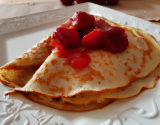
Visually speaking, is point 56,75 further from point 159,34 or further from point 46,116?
point 159,34

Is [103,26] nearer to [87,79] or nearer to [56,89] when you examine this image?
[87,79]

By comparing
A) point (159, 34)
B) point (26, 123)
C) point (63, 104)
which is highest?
point (159, 34)

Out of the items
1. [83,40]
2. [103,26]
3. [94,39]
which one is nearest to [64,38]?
[83,40]

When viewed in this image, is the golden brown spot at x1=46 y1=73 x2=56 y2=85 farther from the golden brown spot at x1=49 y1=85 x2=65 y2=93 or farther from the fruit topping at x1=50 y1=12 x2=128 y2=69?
the fruit topping at x1=50 y1=12 x2=128 y2=69

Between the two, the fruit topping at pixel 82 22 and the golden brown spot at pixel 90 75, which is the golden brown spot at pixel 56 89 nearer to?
the golden brown spot at pixel 90 75

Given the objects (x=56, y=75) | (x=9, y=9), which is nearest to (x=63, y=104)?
(x=56, y=75)

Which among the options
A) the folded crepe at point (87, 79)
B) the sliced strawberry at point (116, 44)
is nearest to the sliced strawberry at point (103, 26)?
the sliced strawberry at point (116, 44)
